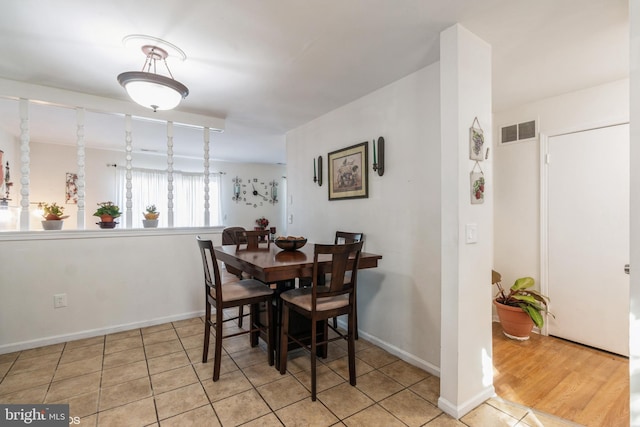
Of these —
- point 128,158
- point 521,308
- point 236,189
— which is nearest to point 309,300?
point 521,308

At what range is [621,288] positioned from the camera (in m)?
2.40

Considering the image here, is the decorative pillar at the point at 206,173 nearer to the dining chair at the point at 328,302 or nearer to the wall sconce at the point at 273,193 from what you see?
the dining chair at the point at 328,302

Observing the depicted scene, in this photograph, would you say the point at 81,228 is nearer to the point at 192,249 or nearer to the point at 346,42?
the point at 192,249

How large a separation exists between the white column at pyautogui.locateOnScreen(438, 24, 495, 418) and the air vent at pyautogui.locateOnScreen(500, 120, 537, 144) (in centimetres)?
147

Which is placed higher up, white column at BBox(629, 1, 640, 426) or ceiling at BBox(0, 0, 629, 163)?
ceiling at BBox(0, 0, 629, 163)

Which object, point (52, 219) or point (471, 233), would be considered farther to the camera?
point (52, 219)

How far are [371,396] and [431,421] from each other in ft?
1.22

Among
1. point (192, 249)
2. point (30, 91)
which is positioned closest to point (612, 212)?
point (192, 249)

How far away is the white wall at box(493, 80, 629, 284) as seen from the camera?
2.49 metres

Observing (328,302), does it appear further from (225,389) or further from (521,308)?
(521,308)

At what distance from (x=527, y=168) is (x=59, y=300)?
4628 millimetres

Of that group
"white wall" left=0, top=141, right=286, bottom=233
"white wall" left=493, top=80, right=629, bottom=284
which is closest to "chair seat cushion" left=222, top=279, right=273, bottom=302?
"white wall" left=493, top=80, right=629, bottom=284

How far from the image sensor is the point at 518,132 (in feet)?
9.81

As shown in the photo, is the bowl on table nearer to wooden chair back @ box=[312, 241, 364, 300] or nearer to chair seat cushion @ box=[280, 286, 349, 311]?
chair seat cushion @ box=[280, 286, 349, 311]
